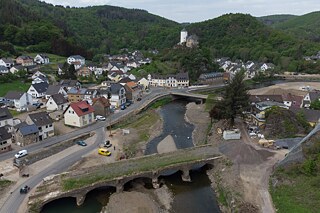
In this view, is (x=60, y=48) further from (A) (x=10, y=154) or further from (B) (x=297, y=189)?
(B) (x=297, y=189)

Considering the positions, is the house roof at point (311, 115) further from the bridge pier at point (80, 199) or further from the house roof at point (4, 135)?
the house roof at point (4, 135)

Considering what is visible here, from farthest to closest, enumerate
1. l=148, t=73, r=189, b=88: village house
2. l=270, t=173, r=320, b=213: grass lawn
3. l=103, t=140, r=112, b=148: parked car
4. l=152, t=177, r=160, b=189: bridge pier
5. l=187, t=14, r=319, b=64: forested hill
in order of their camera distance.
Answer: l=187, t=14, r=319, b=64: forested hill → l=148, t=73, r=189, b=88: village house → l=103, t=140, r=112, b=148: parked car → l=152, t=177, r=160, b=189: bridge pier → l=270, t=173, r=320, b=213: grass lawn

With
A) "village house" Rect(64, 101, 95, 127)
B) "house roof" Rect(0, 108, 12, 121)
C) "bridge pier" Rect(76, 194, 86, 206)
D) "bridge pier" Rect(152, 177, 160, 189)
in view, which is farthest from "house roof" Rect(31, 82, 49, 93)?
"bridge pier" Rect(152, 177, 160, 189)

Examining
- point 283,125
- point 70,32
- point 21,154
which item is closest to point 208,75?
point 283,125

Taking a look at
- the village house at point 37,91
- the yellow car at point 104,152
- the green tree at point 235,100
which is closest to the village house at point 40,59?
the village house at point 37,91

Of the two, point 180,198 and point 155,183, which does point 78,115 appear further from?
point 180,198

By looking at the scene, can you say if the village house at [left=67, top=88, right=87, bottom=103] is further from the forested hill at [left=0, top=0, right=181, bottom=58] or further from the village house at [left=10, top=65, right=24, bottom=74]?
the forested hill at [left=0, top=0, right=181, bottom=58]
